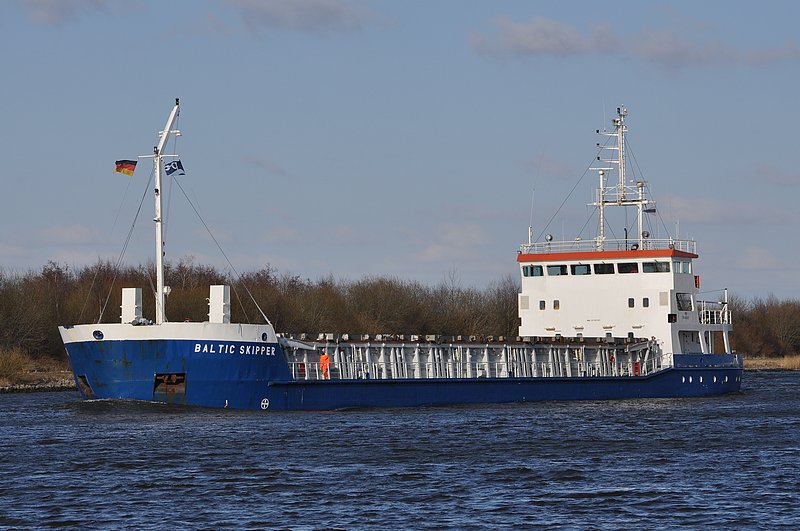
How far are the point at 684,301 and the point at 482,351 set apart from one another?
443 inches

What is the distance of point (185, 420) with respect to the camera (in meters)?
36.7

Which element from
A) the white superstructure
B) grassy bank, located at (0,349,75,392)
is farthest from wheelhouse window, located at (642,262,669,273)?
grassy bank, located at (0,349,75,392)

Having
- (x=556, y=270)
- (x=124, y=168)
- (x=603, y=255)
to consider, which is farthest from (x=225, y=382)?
(x=603, y=255)

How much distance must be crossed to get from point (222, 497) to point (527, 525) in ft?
20.9

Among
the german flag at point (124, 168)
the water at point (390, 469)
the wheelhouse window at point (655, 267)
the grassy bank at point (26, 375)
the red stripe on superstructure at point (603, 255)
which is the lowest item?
the water at point (390, 469)

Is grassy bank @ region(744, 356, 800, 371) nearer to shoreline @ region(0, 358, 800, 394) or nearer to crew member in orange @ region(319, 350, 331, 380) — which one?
shoreline @ region(0, 358, 800, 394)

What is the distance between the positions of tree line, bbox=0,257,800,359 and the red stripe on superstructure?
854 inches

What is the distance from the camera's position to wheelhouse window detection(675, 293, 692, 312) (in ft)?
184

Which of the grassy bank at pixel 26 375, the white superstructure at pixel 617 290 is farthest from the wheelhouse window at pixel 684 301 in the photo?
the grassy bank at pixel 26 375

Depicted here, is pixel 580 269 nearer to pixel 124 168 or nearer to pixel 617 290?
pixel 617 290

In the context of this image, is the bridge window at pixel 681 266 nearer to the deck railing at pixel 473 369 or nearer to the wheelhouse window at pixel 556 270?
the deck railing at pixel 473 369

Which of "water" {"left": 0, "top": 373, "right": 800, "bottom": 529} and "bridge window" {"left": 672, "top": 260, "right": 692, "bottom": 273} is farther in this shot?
"bridge window" {"left": 672, "top": 260, "right": 692, "bottom": 273}

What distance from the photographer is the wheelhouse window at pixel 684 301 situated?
184 ft

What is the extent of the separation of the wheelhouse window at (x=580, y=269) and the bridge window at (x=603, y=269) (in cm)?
28
